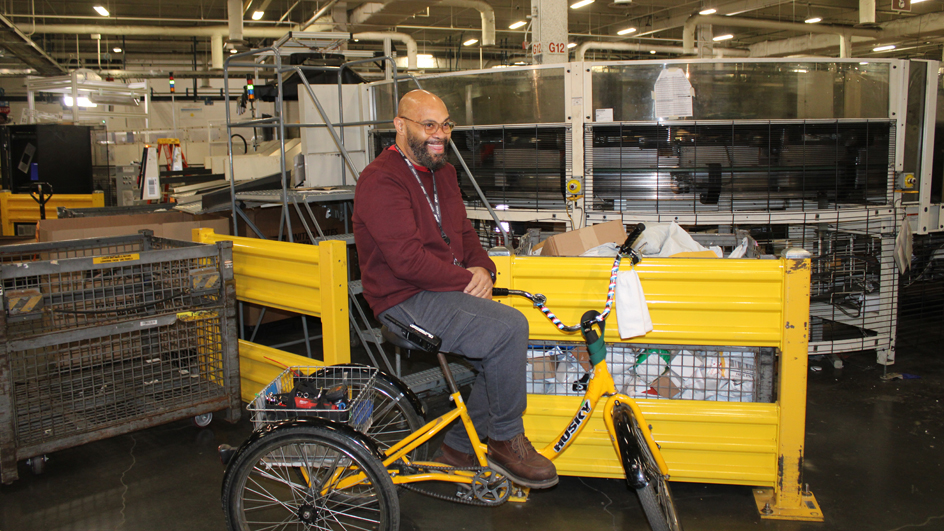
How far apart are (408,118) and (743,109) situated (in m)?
3.19

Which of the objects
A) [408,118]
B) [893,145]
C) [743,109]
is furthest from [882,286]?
[408,118]

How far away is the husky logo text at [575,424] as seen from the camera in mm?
2328

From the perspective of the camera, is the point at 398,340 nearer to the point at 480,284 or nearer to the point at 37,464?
the point at 480,284

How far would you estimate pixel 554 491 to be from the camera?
2963 millimetres

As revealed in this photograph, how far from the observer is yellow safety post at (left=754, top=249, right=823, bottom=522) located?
2.57 m

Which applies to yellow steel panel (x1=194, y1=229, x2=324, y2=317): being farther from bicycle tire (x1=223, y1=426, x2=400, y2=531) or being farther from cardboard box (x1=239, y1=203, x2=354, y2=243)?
cardboard box (x1=239, y1=203, x2=354, y2=243)

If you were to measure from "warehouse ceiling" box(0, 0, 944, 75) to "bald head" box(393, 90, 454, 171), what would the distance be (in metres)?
9.68

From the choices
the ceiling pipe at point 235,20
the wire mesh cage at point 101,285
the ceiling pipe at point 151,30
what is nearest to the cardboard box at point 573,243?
the wire mesh cage at point 101,285

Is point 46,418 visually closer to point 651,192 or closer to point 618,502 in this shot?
point 618,502

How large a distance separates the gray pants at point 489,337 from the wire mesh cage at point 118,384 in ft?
6.03

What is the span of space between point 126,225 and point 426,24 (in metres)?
14.6

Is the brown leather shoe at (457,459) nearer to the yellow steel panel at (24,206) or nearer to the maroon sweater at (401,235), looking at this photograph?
the maroon sweater at (401,235)

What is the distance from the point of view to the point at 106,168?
9.80 metres

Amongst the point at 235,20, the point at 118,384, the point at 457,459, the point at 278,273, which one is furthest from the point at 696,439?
the point at 235,20
